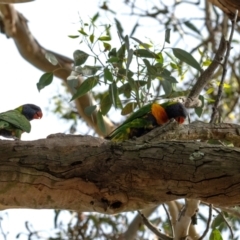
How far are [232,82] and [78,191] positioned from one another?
170 inches

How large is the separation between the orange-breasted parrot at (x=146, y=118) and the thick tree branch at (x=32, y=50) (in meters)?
1.18

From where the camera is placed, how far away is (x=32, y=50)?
4.21 metres

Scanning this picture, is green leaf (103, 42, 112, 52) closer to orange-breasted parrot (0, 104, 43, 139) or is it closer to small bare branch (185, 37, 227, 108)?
small bare branch (185, 37, 227, 108)

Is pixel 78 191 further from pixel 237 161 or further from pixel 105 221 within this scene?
pixel 105 221

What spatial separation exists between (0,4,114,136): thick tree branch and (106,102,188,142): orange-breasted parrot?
1.18 meters

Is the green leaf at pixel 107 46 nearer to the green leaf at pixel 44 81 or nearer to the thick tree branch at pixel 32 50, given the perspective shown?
the green leaf at pixel 44 81

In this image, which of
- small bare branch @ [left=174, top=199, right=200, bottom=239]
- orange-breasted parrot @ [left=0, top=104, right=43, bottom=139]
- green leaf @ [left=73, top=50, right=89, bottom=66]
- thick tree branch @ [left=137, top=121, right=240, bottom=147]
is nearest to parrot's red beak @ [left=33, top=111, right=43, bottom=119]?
orange-breasted parrot @ [left=0, top=104, right=43, bottom=139]

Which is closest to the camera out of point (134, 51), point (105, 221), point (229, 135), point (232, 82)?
point (229, 135)

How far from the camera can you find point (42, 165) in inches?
65.2

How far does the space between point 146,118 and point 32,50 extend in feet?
5.62

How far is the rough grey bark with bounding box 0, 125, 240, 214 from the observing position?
161cm

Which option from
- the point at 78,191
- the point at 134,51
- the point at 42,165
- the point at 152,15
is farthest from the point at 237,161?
the point at 152,15

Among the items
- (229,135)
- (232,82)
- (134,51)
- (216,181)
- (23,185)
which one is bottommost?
(23,185)

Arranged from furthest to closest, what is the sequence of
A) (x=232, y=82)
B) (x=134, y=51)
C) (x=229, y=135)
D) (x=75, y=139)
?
(x=232, y=82) < (x=134, y=51) < (x=229, y=135) < (x=75, y=139)
